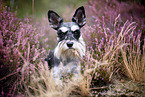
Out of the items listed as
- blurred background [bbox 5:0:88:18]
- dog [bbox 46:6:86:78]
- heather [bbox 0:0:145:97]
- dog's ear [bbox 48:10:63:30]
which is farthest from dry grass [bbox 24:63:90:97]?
blurred background [bbox 5:0:88:18]

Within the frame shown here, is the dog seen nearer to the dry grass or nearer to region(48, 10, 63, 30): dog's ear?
region(48, 10, 63, 30): dog's ear

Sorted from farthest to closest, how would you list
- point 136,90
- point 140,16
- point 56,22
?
point 140,16 → point 56,22 → point 136,90

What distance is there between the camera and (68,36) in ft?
9.87

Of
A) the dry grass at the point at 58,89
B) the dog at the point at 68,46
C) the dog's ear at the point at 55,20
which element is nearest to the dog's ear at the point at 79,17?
the dog at the point at 68,46

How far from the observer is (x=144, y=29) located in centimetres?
407

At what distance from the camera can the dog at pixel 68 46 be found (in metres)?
2.89

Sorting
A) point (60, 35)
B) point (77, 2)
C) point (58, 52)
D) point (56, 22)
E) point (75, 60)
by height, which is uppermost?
point (77, 2)

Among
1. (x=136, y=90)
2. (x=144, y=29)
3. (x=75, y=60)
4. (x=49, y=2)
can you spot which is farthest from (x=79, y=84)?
(x=49, y=2)

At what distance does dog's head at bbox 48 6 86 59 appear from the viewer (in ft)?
9.43

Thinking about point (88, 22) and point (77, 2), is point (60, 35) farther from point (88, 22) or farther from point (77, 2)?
point (77, 2)

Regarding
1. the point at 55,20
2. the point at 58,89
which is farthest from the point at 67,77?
the point at 55,20

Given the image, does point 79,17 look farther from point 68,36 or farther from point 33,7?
point 33,7

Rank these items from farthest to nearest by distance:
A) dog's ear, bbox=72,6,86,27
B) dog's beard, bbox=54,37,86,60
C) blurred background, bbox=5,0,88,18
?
blurred background, bbox=5,0,88,18 → dog's ear, bbox=72,6,86,27 → dog's beard, bbox=54,37,86,60

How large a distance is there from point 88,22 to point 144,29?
204 cm
